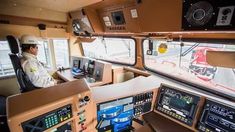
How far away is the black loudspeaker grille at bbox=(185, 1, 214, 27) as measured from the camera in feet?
3.77

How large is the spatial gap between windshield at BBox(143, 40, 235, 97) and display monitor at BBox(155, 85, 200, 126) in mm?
448

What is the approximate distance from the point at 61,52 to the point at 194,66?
325 centimetres

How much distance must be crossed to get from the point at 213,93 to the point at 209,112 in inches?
17.6

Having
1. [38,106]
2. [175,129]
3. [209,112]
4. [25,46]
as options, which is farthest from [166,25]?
[25,46]

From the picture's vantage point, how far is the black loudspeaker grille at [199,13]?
115 cm

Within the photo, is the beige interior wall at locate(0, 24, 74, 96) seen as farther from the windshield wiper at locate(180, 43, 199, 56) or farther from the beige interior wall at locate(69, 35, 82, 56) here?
the windshield wiper at locate(180, 43, 199, 56)

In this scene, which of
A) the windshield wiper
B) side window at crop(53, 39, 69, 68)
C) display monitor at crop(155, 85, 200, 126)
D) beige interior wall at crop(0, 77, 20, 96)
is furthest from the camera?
side window at crop(53, 39, 69, 68)

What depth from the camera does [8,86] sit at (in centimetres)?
310

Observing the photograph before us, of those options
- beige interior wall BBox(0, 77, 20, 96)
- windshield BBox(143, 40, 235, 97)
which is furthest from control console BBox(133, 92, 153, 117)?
beige interior wall BBox(0, 77, 20, 96)

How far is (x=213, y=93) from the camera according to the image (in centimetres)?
170

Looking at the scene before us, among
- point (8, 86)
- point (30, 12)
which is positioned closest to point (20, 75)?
point (8, 86)

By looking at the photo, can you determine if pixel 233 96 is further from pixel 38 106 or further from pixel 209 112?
pixel 38 106

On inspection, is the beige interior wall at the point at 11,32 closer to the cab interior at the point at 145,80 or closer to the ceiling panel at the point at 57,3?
the cab interior at the point at 145,80

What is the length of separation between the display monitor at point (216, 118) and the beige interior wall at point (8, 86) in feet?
11.4
